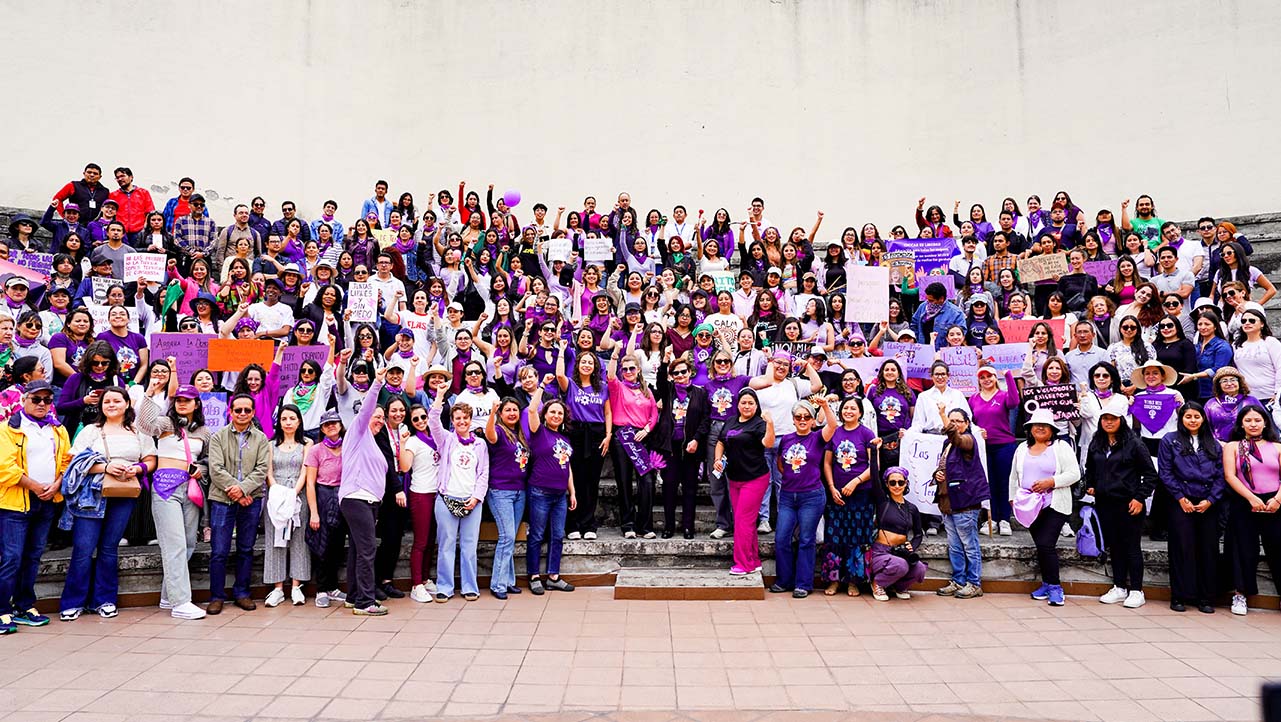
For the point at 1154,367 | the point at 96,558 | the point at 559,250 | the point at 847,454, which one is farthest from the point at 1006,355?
the point at 96,558

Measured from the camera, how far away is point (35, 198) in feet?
42.4

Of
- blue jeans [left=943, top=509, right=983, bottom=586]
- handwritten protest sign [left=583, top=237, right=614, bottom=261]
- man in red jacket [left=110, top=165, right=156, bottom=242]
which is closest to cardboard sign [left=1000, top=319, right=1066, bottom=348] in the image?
blue jeans [left=943, top=509, right=983, bottom=586]

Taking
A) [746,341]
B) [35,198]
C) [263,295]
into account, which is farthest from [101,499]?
[35,198]

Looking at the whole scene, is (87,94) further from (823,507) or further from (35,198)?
(823,507)

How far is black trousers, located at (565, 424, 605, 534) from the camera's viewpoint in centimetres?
776

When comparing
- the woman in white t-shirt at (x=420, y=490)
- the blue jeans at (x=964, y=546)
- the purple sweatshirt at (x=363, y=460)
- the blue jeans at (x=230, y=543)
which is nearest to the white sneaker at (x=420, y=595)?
the woman in white t-shirt at (x=420, y=490)

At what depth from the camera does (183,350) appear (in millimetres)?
7609

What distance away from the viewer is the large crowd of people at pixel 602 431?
21.3 feet

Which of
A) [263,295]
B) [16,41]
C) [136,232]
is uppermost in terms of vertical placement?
[16,41]

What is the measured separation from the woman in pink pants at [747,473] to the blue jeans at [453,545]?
2272 mm

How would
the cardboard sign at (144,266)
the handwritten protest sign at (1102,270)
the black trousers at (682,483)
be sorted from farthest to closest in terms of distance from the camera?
the handwritten protest sign at (1102,270)
the cardboard sign at (144,266)
the black trousers at (682,483)

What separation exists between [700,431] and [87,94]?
1235cm

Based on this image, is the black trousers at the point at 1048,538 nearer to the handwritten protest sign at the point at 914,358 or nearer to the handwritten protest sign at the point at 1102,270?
the handwritten protest sign at the point at 914,358

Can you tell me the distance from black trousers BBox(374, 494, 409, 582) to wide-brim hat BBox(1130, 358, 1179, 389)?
6.70 metres
